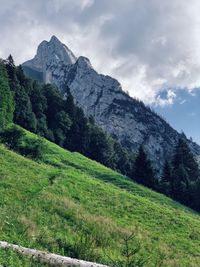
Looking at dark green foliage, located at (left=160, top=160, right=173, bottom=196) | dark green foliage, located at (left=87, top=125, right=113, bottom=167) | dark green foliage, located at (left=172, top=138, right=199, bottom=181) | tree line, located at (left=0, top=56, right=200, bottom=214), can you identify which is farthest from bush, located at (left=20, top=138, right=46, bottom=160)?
dark green foliage, located at (left=172, top=138, right=199, bottom=181)

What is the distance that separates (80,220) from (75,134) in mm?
84976

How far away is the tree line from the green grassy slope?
37.5 m

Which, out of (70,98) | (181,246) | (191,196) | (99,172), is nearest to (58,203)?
(181,246)

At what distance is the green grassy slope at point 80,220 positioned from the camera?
24375 millimetres

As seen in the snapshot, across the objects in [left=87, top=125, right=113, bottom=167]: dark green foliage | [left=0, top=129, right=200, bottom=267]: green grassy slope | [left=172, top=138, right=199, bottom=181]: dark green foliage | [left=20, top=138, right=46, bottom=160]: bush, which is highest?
[left=172, top=138, right=199, bottom=181]: dark green foliage

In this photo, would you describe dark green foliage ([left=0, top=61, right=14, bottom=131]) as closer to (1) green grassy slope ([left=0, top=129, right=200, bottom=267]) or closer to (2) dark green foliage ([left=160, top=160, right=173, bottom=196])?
(1) green grassy slope ([left=0, top=129, right=200, bottom=267])

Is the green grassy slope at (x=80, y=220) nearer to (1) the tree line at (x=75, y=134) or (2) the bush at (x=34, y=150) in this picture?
(2) the bush at (x=34, y=150)

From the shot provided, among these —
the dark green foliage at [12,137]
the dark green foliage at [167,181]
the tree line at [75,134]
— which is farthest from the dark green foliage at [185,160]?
the dark green foliage at [12,137]

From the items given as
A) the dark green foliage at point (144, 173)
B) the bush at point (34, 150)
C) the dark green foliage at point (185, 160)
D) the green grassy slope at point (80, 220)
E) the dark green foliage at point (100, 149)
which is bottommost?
the green grassy slope at point (80, 220)

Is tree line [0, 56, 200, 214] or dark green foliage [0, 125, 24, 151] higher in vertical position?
tree line [0, 56, 200, 214]

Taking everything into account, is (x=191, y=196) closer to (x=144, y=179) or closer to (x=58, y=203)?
(x=144, y=179)

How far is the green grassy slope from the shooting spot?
960 inches

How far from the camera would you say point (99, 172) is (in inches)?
2815

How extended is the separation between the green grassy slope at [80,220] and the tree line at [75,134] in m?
37.5
